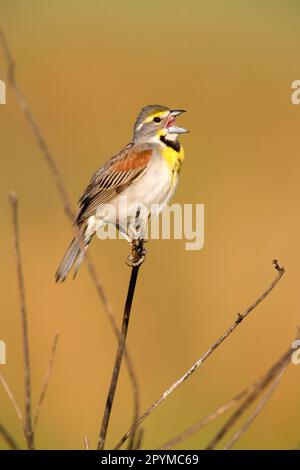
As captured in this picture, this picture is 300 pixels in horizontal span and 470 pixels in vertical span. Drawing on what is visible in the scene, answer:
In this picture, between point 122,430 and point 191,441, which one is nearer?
point 191,441

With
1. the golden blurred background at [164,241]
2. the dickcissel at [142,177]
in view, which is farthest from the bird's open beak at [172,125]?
the golden blurred background at [164,241]

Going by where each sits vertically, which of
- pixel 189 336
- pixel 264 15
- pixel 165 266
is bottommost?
pixel 189 336

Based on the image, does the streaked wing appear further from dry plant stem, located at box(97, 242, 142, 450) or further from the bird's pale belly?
dry plant stem, located at box(97, 242, 142, 450)

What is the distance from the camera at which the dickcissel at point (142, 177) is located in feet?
14.4

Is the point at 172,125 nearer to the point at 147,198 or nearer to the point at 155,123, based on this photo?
the point at 155,123

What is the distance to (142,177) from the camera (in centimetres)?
450

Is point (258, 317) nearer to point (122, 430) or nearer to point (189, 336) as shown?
point (189, 336)

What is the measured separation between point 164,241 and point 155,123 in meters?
3.14

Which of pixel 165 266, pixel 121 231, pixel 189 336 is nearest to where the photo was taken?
pixel 121 231

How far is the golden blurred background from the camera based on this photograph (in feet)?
20.1

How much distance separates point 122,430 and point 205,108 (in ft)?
15.7

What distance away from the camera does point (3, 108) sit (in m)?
9.98

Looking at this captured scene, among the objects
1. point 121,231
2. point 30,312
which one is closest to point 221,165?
point 30,312

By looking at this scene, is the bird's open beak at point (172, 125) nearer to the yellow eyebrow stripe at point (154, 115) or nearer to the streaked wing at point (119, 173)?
the yellow eyebrow stripe at point (154, 115)
